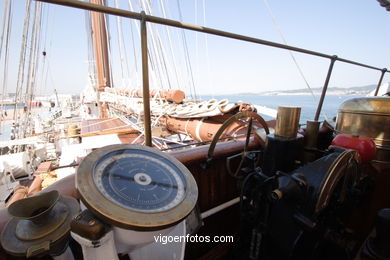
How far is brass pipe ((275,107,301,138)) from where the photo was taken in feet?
2.82

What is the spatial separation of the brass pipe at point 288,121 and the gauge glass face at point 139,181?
53 cm

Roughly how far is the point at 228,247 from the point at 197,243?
0.87 ft

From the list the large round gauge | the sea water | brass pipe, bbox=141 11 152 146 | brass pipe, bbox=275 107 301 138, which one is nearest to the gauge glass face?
the large round gauge

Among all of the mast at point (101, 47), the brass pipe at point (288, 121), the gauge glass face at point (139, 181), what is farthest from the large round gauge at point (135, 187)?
the mast at point (101, 47)

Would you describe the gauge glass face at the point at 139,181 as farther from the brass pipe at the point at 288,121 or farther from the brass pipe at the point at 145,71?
the brass pipe at the point at 288,121

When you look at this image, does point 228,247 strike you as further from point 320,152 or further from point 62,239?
point 62,239

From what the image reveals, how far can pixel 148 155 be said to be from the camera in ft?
2.16

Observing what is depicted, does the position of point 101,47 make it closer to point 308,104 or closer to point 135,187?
point 135,187

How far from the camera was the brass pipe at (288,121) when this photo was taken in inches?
33.9

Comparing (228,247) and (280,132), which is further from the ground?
(280,132)

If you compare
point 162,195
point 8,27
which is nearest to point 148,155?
point 162,195

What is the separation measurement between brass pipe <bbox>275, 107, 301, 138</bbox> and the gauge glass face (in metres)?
0.53

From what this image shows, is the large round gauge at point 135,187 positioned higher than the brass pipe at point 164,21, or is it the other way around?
the brass pipe at point 164,21

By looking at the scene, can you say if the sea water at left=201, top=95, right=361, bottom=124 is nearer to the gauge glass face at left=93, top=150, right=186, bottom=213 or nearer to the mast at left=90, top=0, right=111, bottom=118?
the gauge glass face at left=93, top=150, right=186, bottom=213
